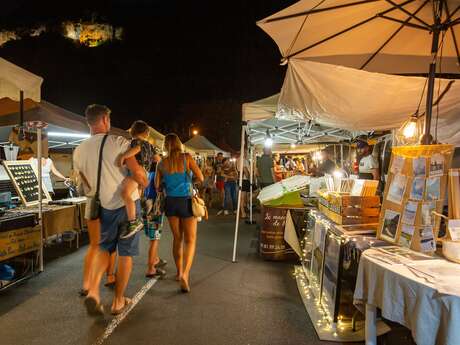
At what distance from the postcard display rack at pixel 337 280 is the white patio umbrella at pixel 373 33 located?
3.68ft

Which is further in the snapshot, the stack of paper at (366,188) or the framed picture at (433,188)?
the stack of paper at (366,188)

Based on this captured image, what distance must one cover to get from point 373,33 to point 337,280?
114 inches

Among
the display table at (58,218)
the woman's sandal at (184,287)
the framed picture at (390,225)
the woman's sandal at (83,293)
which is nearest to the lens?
the framed picture at (390,225)

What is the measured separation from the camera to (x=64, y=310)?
3627mm

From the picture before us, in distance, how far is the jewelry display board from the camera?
19.0 ft

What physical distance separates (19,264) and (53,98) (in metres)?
30.2

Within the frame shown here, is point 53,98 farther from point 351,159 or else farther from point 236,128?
Result: point 351,159

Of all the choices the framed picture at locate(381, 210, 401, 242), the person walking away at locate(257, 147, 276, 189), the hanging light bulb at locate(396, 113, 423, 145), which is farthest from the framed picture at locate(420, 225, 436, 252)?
the person walking away at locate(257, 147, 276, 189)

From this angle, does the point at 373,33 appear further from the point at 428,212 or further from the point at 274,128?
the point at 274,128

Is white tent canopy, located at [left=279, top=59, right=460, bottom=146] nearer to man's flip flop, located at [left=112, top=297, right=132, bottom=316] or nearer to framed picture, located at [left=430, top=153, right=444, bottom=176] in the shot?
framed picture, located at [left=430, top=153, right=444, bottom=176]

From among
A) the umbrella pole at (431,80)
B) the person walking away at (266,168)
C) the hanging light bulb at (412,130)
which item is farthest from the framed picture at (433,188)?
the person walking away at (266,168)

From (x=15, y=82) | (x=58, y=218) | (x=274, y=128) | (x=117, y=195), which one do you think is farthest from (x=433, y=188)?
(x=274, y=128)

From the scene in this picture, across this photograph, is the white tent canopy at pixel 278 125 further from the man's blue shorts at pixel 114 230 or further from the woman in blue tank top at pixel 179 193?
the man's blue shorts at pixel 114 230

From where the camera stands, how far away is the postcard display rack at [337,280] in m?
2.93
